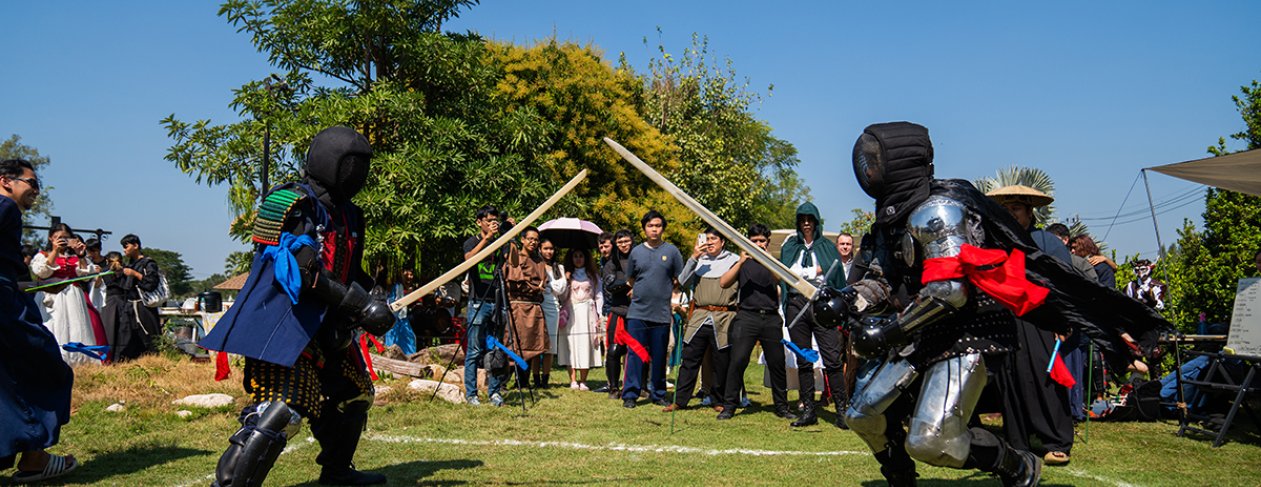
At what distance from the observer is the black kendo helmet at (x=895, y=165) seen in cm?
456

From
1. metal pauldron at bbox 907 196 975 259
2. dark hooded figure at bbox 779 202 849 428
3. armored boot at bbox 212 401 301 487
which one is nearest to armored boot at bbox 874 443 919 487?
metal pauldron at bbox 907 196 975 259

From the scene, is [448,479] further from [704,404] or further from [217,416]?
[704,404]

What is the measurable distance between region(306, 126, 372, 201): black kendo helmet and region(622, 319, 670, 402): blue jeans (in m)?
5.30

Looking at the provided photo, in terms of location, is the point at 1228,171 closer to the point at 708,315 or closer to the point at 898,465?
the point at 708,315

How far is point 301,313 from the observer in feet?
14.7

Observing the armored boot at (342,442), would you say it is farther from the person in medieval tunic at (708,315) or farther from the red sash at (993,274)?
the person in medieval tunic at (708,315)

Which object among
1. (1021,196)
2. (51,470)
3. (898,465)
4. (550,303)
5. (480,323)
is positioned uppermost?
(1021,196)

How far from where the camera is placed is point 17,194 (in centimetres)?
531

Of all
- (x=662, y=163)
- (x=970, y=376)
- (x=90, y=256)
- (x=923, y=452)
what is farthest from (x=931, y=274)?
(x=662, y=163)

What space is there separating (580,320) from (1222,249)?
7.79 m

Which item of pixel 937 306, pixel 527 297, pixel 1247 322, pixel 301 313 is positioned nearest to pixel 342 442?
pixel 301 313

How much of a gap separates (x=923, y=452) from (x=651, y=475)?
201 centimetres

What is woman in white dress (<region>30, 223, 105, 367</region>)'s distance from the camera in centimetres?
1035

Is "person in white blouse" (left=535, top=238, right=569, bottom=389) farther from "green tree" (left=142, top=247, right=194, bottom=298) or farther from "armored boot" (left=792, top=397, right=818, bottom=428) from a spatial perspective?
"green tree" (left=142, top=247, right=194, bottom=298)
